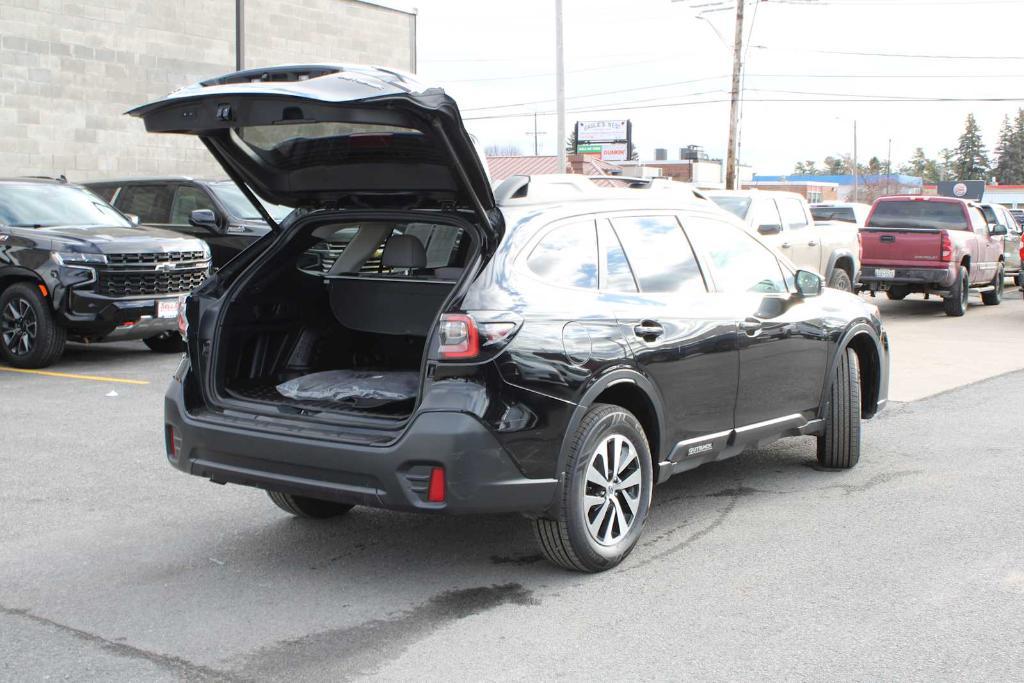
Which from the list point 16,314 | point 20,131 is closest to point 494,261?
point 16,314

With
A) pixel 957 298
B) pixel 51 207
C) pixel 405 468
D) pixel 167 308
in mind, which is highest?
pixel 51 207

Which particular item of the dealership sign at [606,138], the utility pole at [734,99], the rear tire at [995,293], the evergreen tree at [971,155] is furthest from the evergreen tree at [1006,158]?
the rear tire at [995,293]

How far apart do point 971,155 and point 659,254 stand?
17792 centimetres

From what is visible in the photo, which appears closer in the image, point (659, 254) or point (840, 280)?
point (659, 254)

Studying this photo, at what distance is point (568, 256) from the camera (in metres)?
5.41

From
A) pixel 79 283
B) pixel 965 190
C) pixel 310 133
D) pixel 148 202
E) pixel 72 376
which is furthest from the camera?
pixel 965 190

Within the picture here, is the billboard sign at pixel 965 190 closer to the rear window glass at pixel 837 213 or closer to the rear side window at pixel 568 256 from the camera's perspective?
the rear window glass at pixel 837 213

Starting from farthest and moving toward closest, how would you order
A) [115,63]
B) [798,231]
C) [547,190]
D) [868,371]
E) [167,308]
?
[115,63] < [798,231] < [167,308] < [868,371] < [547,190]

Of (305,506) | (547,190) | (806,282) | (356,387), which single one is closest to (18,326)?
(305,506)

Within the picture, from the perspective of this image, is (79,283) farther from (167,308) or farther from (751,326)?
(751,326)

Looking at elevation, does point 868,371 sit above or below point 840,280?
below

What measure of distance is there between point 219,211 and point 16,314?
3150 mm

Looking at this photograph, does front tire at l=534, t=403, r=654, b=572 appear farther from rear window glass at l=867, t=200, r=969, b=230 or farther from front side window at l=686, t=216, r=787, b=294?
rear window glass at l=867, t=200, r=969, b=230

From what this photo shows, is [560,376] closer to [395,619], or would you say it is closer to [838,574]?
[395,619]
